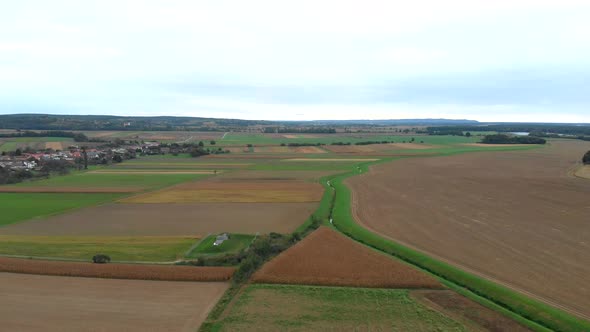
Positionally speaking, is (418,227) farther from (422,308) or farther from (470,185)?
(470,185)

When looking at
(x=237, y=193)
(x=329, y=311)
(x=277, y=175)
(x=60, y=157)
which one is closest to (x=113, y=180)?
(x=237, y=193)

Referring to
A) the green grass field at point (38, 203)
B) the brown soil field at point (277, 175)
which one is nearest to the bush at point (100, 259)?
the green grass field at point (38, 203)

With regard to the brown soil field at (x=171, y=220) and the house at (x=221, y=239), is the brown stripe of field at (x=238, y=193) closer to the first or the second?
the brown soil field at (x=171, y=220)

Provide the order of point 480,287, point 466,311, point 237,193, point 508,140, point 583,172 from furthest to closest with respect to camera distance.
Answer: point 508,140
point 583,172
point 237,193
point 480,287
point 466,311

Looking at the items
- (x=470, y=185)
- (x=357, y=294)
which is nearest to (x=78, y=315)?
(x=357, y=294)

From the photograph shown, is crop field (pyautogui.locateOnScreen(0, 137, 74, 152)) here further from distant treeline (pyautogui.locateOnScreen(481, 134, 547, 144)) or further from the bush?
distant treeline (pyautogui.locateOnScreen(481, 134, 547, 144))

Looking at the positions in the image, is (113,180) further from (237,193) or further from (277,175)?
(277,175)
